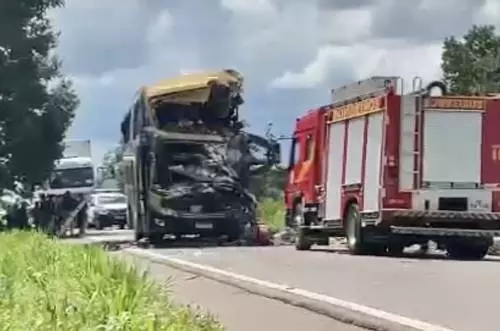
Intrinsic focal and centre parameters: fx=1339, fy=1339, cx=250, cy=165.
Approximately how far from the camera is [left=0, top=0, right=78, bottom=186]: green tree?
4259 centimetres

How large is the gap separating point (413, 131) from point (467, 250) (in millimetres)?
3056

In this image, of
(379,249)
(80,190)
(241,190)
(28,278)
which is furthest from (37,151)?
(28,278)

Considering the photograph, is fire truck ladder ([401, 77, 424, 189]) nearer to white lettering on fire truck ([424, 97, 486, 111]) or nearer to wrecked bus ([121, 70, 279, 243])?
white lettering on fire truck ([424, 97, 486, 111])

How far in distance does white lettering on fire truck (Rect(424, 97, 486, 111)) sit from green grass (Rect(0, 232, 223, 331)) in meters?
10.2

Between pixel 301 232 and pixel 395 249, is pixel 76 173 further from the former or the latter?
pixel 395 249

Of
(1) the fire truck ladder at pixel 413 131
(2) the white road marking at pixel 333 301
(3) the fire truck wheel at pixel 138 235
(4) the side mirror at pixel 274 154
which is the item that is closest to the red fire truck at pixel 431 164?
(1) the fire truck ladder at pixel 413 131

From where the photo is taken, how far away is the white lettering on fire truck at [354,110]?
24.1m

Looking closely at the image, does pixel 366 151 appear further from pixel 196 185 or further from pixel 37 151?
pixel 37 151

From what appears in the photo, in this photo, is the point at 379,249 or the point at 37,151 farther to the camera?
the point at 37,151

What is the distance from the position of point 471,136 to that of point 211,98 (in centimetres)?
870

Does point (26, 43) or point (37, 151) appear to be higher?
point (26, 43)

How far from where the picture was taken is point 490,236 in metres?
24.0

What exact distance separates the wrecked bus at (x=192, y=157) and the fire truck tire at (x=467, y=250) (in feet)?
23.3

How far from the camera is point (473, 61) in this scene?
235 ft
